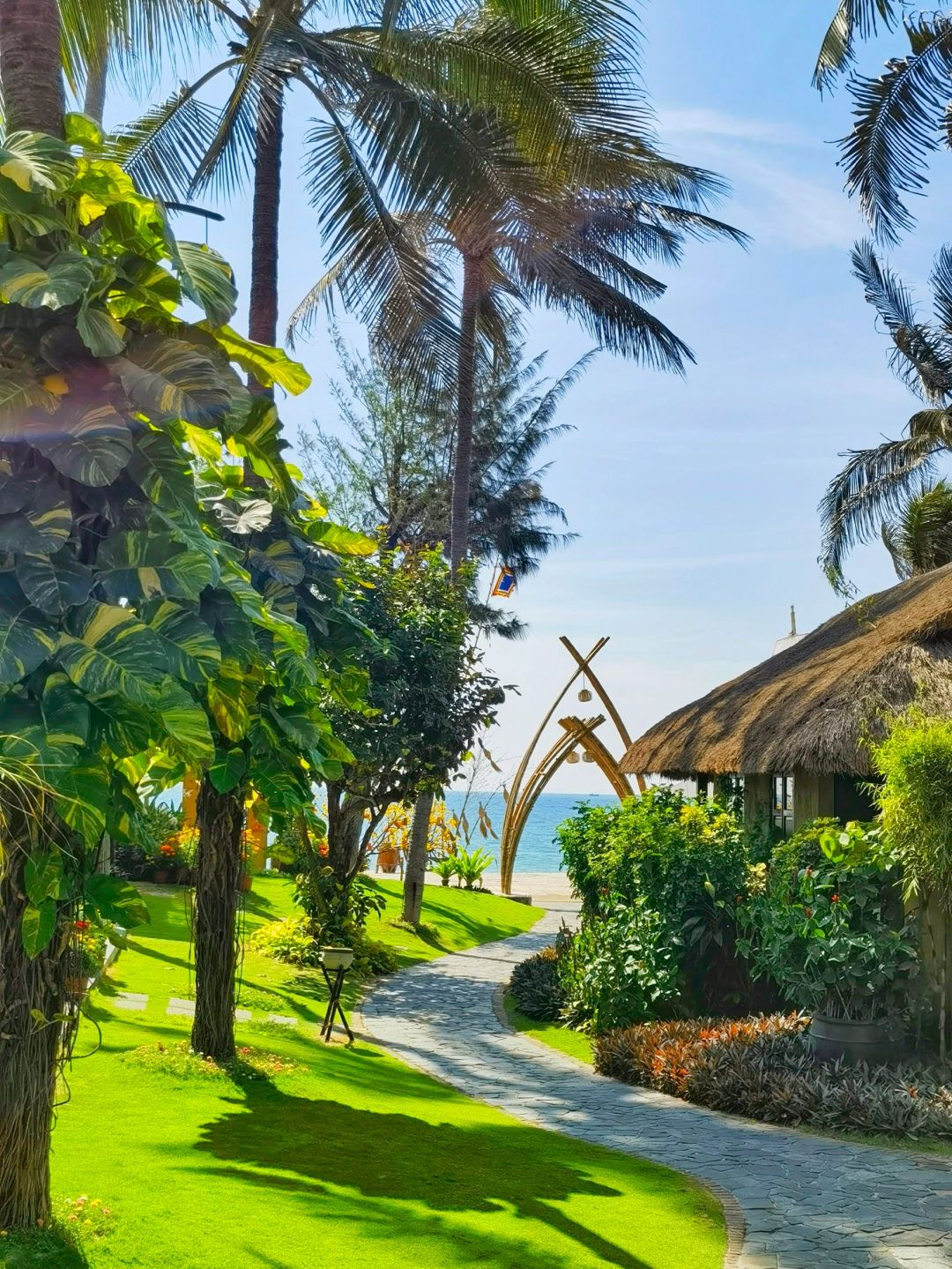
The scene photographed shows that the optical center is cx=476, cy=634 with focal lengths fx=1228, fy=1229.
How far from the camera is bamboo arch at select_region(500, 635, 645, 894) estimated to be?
22953 mm

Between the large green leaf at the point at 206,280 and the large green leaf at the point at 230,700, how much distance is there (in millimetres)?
1396

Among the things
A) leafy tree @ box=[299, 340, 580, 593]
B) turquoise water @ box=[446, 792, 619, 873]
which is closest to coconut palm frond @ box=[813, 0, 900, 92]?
leafy tree @ box=[299, 340, 580, 593]

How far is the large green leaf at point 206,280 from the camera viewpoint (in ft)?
14.0

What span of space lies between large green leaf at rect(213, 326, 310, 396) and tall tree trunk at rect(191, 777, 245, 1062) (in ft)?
15.0

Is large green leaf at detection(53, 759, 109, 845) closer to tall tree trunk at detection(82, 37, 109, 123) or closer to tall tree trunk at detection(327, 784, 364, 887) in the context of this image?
tall tree trunk at detection(82, 37, 109, 123)

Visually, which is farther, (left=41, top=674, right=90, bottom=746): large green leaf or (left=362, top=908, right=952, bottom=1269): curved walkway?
(left=362, top=908, right=952, bottom=1269): curved walkway

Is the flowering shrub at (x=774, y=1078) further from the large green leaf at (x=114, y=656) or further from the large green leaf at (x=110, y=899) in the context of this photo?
the large green leaf at (x=114, y=656)

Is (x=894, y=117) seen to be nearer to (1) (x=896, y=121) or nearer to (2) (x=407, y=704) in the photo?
(1) (x=896, y=121)

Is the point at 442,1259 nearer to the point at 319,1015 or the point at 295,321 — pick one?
the point at 319,1015

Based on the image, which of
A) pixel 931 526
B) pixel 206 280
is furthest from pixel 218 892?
pixel 931 526

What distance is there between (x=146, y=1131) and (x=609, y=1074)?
4.26m

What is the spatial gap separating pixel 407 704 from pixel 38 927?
9.79 meters

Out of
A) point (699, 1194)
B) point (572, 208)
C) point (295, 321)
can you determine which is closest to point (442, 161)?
point (572, 208)

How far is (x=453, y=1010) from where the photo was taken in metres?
12.7
